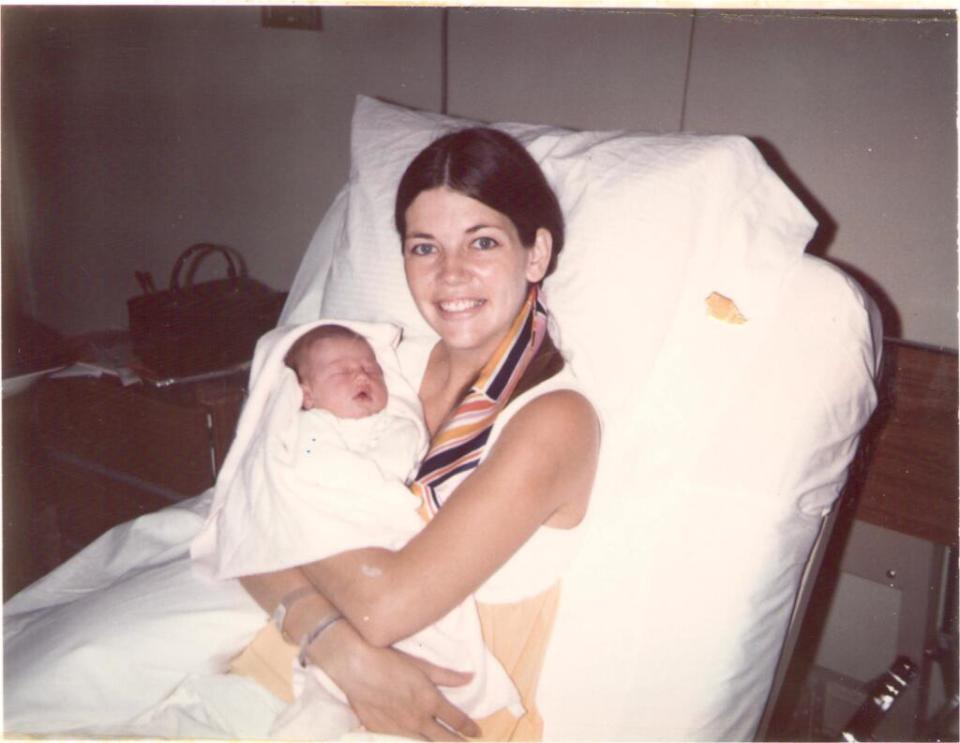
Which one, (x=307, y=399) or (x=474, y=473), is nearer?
(x=474, y=473)

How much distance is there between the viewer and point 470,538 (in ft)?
3.16

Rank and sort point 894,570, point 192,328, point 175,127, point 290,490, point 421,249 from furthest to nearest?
point 175,127, point 192,328, point 894,570, point 421,249, point 290,490

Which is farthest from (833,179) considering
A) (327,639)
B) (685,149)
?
(327,639)

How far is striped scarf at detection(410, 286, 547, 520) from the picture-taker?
1057 mm

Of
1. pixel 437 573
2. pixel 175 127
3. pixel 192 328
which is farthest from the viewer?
pixel 175 127

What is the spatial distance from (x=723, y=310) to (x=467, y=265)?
38 cm

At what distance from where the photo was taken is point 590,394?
1099mm

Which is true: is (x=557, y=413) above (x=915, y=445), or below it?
above

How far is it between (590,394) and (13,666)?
3.05 ft

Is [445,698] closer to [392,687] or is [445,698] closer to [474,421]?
[392,687]

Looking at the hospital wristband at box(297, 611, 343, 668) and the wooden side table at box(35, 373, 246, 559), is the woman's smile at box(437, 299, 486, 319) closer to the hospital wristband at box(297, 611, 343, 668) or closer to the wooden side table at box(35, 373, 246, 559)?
the hospital wristband at box(297, 611, 343, 668)

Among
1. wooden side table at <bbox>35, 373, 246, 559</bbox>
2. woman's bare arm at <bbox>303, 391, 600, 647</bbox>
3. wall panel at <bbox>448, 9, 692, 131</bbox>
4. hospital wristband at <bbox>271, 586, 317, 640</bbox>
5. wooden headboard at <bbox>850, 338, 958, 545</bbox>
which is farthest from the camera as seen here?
wooden side table at <bbox>35, 373, 246, 559</bbox>

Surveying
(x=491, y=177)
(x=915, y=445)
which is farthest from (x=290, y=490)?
(x=915, y=445)

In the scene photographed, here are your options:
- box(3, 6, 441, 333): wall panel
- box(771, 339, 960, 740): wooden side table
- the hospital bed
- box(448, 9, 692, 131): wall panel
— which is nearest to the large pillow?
the hospital bed
